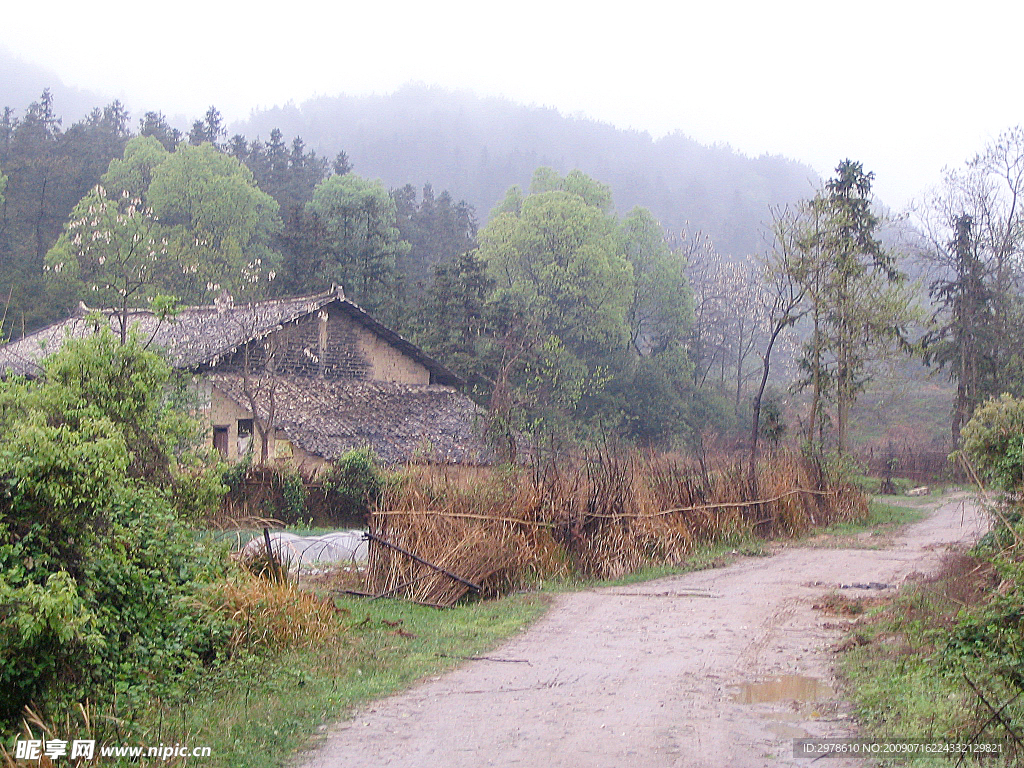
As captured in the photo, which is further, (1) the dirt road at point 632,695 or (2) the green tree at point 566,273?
(2) the green tree at point 566,273

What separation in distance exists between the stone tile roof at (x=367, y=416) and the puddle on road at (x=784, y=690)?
15.9 metres

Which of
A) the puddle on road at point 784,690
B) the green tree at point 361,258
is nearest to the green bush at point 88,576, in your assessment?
the puddle on road at point 784,690

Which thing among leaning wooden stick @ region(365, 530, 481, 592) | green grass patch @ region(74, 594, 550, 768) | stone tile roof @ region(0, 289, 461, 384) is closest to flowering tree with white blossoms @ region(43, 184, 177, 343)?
stone tile roof @ region(0, 289, 461, 384)

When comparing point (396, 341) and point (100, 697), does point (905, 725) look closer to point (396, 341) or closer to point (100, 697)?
point (100, 697)

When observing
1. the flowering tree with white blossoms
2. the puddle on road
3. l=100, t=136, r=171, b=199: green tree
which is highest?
l=100, t=136, r=171, b=199: green tree

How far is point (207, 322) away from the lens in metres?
28.3

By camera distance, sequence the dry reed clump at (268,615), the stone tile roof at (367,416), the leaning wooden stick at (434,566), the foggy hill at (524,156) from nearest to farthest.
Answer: the dry reed clump at (268,615) → the leaning wooden stick at (434,566) → the stone tile roof at (367,416) → the foggy hill at (524,156)

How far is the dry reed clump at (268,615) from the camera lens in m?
7.93

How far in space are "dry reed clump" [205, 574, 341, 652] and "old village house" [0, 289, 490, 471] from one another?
13.0m

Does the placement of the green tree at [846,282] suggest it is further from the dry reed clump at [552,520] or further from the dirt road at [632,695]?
the dirt road at [632,695]

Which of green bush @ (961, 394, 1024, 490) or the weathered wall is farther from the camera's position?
the weathered wall

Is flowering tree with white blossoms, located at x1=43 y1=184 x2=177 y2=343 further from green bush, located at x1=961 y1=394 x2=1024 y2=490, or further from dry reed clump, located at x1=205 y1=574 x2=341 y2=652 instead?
green bush, located at x1=961 y1=394 x2=1024 y2=490

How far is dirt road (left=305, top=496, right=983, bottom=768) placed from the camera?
5.39 meters

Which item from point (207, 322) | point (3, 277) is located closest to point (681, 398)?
point (207, 322)
